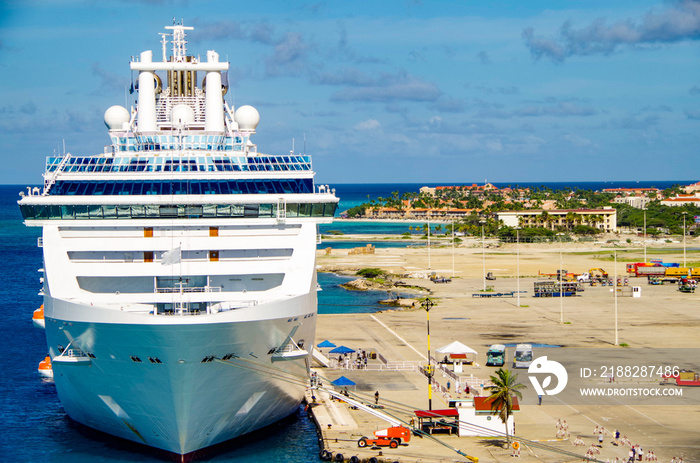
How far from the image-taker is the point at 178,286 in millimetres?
37812

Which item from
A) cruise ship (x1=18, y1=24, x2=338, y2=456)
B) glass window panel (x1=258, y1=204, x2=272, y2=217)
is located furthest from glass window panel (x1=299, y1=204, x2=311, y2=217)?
glass window panel (x1=258, y1=204, x2=272, y2=217)

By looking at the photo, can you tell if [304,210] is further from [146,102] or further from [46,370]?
[46,370]

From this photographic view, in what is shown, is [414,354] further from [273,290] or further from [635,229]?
[635,229]

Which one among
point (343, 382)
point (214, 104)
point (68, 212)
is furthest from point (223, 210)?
point (343, 382)

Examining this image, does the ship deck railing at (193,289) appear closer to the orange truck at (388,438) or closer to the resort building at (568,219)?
the orange truck at (388,438)

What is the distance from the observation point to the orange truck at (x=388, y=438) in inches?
1513

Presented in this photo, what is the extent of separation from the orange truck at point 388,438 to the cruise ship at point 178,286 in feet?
14.4

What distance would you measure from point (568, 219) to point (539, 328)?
126 metres

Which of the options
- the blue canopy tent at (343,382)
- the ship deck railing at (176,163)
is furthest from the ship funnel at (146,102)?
the blue canopy tent at (343,382)

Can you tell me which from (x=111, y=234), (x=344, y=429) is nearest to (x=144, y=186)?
(x=111, y=234)

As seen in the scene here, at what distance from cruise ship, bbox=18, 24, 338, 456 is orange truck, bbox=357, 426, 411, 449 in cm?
440

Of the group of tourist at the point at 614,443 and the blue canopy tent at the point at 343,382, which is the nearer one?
the group of tourist at the point at 614,443

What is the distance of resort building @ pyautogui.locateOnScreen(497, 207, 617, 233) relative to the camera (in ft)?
628

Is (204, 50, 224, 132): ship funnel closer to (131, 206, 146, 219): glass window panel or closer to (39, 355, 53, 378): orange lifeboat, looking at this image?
(131, 206, 146, 219): glass window panel
